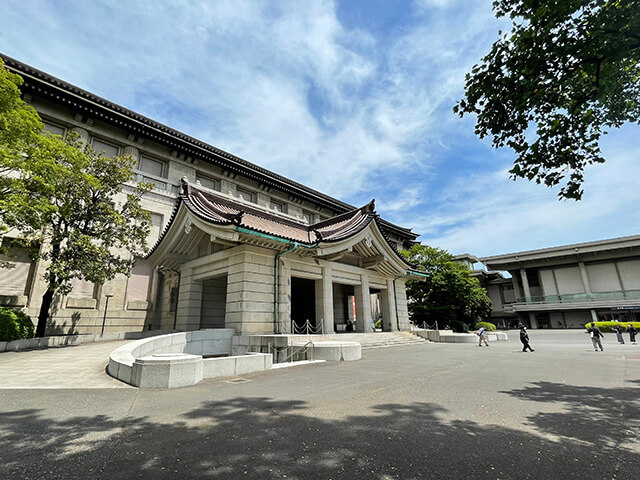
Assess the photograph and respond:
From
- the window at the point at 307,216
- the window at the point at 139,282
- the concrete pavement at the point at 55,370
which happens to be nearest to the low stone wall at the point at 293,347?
the concrete pavement at the point at 55,370

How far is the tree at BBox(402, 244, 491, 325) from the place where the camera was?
3394 centimetres

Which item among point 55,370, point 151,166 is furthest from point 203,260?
point 151,166

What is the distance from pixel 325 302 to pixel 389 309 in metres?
6.98

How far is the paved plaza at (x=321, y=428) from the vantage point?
3.18 m

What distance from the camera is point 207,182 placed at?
2688 centimetres

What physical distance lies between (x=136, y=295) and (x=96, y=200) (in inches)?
304

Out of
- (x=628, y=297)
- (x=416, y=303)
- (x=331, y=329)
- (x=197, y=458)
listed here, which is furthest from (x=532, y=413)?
(x=628, y=297)

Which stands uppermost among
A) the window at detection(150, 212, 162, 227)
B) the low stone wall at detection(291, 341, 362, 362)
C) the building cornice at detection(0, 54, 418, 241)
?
the building cornice at detection(0, 54, 418, 241)

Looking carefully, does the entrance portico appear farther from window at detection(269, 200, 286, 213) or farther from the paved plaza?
window at detection(269, 200, 286, 213)

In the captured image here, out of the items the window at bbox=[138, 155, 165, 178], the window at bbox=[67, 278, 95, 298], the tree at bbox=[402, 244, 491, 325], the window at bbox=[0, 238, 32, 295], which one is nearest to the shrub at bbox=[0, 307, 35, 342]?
the window at bbox=[0, 238, 32, 295]

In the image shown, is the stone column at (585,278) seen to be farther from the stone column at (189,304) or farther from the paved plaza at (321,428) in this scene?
the stone column at (189,304)

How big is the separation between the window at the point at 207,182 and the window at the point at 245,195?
2.21 metres

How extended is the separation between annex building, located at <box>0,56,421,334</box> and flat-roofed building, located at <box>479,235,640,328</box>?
39395 mm

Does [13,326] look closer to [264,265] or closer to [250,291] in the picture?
[250,291]
